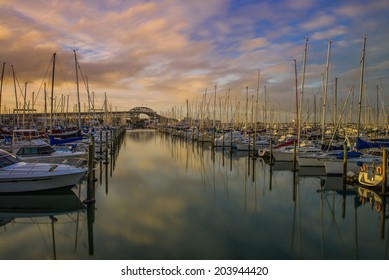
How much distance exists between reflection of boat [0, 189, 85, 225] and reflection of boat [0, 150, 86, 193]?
437 mm

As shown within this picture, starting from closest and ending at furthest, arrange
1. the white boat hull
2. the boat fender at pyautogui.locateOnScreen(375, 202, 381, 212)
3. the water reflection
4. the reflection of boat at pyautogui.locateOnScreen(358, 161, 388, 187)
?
the water reflection, the boat fender at pyautogui.locateOnScreen(375, 202, 381, 212), the white boat hull, the reflection of boat at pyautogui.locateOnScreen(358, 161, 388, 187)

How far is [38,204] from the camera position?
16062 millimetres

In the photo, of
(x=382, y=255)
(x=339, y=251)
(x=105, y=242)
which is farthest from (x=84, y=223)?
(x=382, y=255)

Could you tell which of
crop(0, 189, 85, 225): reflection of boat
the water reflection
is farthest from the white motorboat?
the water reflection

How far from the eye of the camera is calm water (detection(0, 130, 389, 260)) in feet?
36.2

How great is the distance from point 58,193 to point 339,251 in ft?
45.8

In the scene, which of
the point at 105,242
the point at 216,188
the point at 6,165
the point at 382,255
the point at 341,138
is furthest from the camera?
the point at 341,138

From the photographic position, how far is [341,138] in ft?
176

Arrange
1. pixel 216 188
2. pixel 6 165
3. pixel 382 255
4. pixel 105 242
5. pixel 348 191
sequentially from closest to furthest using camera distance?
1. pixel 382 255
2. pixel 105 242
3. pixel 6 165
4. pixel 348 191
5. pixel 216 188

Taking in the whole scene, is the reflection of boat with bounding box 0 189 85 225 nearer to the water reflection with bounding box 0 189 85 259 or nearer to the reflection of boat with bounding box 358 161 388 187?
the water reflection with bounding box 0 189 85 259

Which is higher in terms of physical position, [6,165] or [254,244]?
[6,165]

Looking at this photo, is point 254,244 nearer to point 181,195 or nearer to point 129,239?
point 129,239

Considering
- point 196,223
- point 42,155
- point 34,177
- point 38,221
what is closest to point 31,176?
point 34,177

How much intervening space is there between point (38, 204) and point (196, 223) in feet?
26.3
